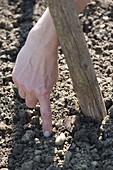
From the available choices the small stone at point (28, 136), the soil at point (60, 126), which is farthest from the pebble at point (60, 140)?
the small stone at point (28, 136)

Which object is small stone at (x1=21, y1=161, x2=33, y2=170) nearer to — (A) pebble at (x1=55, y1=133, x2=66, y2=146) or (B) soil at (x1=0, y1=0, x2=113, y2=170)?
(B) soil at (x1=0, y1=0, x2=113, y2=170)

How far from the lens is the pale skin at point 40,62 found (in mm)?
2039

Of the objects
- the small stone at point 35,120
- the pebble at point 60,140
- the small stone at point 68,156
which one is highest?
the small stone at point 35,120

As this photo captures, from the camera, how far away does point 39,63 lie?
6.76 feet

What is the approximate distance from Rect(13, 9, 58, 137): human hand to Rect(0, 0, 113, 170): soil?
157 millimetres

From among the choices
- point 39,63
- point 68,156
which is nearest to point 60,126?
point 68,156

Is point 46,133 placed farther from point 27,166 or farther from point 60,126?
point 27,166

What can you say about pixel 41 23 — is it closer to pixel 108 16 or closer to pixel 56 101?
pixel 56 101

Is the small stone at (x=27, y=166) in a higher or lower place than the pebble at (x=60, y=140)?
lower

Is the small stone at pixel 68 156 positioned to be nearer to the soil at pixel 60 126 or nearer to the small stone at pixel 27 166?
the soil at pixel 60 126

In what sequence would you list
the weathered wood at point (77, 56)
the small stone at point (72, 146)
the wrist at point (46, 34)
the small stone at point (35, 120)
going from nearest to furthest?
the weathered wood at point (77, 56), the wrist at point (46, 34), the small stone at point (72, 146), the small stone at point (35, 120)

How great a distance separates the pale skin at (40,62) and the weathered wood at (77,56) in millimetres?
91

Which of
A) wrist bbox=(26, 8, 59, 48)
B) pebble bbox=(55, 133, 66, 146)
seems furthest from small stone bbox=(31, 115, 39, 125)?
wrist bbox=(26, 8, 59, 48)

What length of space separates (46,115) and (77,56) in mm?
299
